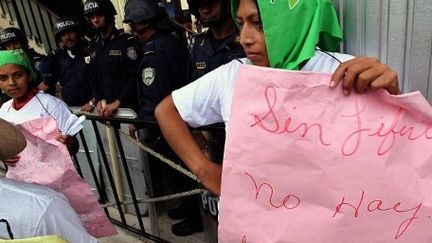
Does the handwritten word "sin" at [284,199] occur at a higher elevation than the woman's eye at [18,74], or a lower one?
lower

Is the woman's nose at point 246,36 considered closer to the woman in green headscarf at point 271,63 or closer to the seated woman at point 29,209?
the woman in green headscarf at point 271,63

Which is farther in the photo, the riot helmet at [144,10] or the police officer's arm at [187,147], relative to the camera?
the riot helmet at [144,10]

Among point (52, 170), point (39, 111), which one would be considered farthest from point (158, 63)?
point (52, 170)

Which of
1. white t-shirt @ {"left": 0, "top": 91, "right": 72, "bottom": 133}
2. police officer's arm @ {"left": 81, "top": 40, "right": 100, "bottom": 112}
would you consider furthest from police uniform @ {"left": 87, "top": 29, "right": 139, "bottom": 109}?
white t-shirt @ {"left": 0, "top": 91, "right": 72, "bottom": 133}

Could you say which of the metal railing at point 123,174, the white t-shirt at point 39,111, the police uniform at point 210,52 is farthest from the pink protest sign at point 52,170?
the police uniform at point 210,52

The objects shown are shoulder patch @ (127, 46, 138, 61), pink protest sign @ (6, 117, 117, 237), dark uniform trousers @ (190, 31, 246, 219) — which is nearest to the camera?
pink protest sign @ (6, 117, 117, 237)

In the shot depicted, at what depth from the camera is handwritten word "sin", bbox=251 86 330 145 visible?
3.44 ft

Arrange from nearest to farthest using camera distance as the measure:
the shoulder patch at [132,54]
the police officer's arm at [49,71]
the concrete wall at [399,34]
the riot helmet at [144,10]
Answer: the concrete wall at [399,34] → the riot helmet at [144,10] → the shoulder patch at [132,54] → the police officer's arm at [49,71]

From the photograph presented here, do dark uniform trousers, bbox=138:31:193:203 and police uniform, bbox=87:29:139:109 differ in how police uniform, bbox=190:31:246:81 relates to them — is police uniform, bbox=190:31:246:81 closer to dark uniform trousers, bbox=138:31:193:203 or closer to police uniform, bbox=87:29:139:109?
dark uniform trousers, bbox=138:31:193:203

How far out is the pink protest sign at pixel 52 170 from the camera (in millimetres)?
1846

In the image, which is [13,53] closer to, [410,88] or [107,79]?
[107,79]

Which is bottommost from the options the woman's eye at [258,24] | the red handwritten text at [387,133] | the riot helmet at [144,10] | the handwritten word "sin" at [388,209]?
the handwritten word "sin" at [388,209]

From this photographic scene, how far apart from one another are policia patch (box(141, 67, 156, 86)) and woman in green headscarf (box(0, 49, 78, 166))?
64 centimetres

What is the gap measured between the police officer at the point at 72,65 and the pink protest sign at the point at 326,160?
A: 3279mm
